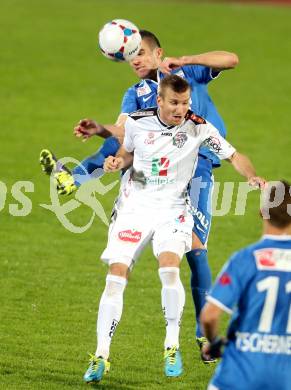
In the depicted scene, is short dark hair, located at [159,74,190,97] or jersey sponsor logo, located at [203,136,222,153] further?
jersey sponsor logo, located at [203,136,222,153]

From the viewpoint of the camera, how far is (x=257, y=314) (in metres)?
7.22

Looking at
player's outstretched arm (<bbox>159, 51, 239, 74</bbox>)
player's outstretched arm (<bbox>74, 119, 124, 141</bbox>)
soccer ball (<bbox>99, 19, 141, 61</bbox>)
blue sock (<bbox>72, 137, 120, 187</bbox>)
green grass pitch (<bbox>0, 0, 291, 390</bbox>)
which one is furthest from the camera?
blue sock (<bbox>72, 137, 120, 187</bbox>)

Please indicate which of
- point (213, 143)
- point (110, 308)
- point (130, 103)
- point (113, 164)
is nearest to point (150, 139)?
point (113, 164)

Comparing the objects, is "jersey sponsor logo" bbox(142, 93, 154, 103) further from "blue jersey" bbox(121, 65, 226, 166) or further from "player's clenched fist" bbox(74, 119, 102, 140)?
"player's clenched fist" bbox(74, 119, 102, 140)

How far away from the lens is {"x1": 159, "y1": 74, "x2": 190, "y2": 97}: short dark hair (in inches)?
380

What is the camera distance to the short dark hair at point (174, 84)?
965cm

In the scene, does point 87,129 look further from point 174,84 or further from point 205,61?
point 205,61

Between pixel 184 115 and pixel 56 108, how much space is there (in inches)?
604

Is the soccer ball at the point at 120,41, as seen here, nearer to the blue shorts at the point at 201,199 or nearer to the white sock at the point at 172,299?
the blue shorts at the point at 201,199

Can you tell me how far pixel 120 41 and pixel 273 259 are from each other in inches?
156

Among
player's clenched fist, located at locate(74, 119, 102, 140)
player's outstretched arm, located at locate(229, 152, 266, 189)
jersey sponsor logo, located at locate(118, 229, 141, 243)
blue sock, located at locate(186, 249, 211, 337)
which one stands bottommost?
blue sock, located at locate(186, 249, 211, 337)

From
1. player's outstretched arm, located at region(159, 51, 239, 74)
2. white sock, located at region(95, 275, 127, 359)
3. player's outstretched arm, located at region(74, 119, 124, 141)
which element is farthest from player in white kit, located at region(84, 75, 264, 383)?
player's outstretched arm, located at region(159, 51, 239, 74)

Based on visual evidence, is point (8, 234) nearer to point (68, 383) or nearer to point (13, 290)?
point (13, 290)

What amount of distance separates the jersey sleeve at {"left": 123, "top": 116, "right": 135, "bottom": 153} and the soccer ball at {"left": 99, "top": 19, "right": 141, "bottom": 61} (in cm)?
78
